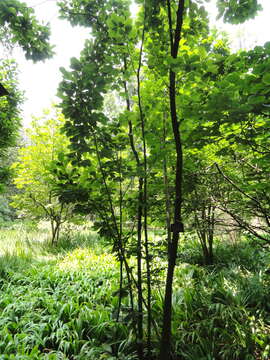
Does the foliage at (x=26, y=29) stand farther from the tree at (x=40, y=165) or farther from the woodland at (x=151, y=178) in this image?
the tree at (x=40, y=165)

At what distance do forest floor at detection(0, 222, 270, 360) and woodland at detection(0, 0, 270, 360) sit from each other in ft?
0.05

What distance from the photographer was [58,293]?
282cm

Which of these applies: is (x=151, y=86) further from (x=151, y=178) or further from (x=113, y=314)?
(x=113, y=314)

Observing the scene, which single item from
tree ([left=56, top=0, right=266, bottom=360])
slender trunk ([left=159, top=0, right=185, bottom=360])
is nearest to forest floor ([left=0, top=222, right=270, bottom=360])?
slender trunk ([left=159, top=0, right=185, bottom=360])

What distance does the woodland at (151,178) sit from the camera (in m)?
1.16

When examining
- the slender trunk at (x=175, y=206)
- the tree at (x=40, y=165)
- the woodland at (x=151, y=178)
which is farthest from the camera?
the tree at (x=40, y=165)

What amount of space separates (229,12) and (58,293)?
11.4ft

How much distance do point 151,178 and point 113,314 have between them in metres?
1.40

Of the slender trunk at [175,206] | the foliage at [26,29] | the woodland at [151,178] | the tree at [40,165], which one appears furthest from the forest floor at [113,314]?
the tree at [40,165]

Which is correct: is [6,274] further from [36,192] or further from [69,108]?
[69,108]

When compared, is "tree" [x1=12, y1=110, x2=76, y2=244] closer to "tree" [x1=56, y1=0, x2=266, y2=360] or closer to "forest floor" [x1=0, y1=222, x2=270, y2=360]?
"forest floor" [x1=0, y1=222, x2=270, y2=360]

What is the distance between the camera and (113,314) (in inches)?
Result: 77.6

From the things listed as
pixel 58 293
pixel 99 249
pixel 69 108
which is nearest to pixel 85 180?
pixel 69 108

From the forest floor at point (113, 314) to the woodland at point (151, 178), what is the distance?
0.02 m
